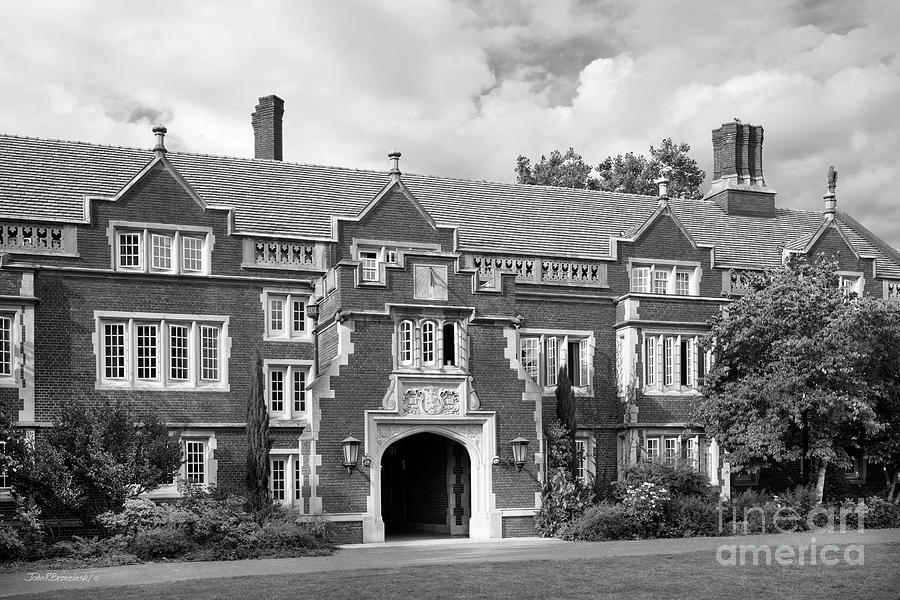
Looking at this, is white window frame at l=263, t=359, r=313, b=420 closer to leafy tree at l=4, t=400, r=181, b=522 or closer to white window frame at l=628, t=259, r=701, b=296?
leafy tree at l=4, t=400, r=181, b=522

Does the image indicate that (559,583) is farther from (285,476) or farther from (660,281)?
(660,281)

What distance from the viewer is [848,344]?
30391 mm

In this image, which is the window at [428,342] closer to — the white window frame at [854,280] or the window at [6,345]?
the window at [6,345]

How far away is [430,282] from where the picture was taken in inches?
1136

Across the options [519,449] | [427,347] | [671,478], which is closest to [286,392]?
[427,347]

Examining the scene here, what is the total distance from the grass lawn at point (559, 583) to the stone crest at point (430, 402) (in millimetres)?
7419

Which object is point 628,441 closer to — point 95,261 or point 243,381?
point 243,381

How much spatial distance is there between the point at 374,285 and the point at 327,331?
1.95 metres

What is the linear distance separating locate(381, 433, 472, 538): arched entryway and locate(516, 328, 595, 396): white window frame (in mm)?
3669

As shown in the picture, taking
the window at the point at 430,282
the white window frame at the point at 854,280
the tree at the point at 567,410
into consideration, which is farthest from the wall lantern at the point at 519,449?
the white window frame at the point at 854,280

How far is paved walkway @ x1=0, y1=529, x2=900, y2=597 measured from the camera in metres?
20.2

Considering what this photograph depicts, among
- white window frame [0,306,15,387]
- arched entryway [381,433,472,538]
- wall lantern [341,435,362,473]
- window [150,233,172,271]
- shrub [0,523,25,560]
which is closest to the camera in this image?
shrub [0,523,25,560]

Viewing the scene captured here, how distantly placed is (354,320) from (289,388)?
401cm

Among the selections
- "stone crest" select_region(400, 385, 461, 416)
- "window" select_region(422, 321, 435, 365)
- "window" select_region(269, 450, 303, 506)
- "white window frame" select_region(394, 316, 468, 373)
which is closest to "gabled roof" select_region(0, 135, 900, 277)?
"white window frame" select_region(394, 316, 468, 373)
